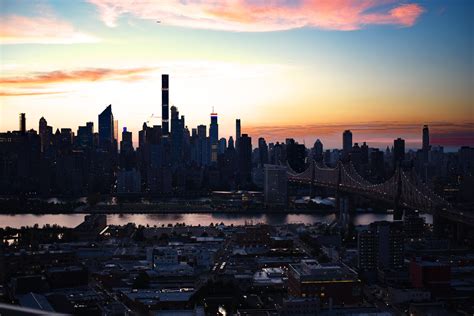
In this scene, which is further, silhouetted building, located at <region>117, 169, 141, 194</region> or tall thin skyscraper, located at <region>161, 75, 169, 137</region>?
tall thin skyscraper, located at <region>161, 75, 169, 137</region>

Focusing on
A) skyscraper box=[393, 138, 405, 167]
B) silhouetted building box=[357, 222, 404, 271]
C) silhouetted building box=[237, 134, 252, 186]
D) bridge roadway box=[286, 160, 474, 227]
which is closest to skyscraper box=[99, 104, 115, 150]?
silhouetted building box=[237, 134, 252, 186]

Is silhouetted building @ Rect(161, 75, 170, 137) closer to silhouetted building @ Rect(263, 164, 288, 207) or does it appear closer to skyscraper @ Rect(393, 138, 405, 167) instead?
silhouetted building @ Rect(263, 164, 288, 207)

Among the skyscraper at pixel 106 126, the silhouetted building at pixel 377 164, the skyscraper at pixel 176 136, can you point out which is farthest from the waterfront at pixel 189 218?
the skyscraper at pixel 106 126

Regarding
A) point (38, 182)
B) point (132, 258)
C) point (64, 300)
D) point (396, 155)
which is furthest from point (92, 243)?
point (38, 182)

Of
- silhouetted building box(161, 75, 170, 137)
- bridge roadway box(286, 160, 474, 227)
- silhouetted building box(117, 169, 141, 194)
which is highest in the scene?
silhouetted building box(161, 75, 170, 137)

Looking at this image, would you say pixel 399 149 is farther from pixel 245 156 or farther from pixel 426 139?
pixel 245 156

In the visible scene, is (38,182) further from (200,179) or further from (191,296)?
(191,296)
